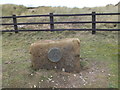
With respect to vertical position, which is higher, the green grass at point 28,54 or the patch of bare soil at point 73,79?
the green grass at point 28,54

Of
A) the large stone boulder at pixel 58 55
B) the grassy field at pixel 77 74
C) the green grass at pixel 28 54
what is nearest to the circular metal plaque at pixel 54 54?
the large stone boulder at pixel 58 55

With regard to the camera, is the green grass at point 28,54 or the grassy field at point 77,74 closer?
the grassy field at point 77,74

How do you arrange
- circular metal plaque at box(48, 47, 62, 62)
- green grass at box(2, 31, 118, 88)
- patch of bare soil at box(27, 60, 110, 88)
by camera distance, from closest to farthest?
1. patch of bare soil at box(27, 60, 110, 88)
2. green grass at box(2, 31, 118, 88)
3. circular metal plaque at box(48, 47, 62, 62)

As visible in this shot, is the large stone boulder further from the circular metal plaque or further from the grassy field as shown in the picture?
the grassy field

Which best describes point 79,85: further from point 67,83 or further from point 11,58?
point 11,58

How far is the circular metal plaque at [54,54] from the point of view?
470 centimetres

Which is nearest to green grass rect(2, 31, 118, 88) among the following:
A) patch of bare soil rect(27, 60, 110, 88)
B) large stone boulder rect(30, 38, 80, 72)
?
patch of bare soil rect(27, 60, 110, 88)

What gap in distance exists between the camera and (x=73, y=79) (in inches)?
174

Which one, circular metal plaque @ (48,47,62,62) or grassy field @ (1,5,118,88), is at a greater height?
circular metal plaque @ (48,47,62,62)

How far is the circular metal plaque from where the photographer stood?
4.70m

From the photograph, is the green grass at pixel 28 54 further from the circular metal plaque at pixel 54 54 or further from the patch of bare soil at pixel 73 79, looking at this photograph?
the circular metal plaque at pixel 54 54

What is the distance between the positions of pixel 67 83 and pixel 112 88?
3.42 ft

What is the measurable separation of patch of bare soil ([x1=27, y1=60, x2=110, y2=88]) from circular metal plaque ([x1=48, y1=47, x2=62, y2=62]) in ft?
1.12

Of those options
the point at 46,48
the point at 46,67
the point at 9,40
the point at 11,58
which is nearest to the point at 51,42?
the point at 46,48
